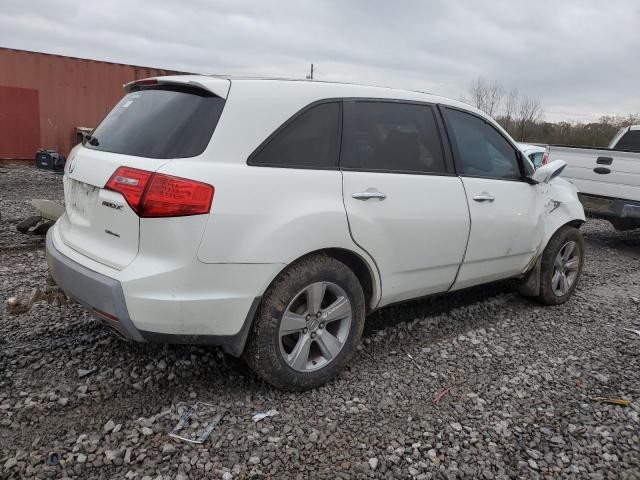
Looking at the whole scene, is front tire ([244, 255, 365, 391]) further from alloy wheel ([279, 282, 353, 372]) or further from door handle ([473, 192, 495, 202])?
door handle ([473, 192, 495, 202])

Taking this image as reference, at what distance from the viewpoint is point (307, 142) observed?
292cm

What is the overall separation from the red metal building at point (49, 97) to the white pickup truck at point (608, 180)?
39.3 ft

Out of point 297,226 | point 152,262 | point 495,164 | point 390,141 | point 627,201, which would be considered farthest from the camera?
point 627,201

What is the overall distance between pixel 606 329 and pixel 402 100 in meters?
2.59

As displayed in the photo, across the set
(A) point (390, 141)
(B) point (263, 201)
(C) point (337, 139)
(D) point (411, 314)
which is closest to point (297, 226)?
(B) point (263, 201)

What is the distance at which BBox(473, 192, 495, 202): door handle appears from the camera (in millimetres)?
3706

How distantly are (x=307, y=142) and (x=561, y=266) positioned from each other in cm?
302

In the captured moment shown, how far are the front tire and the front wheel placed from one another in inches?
88.8

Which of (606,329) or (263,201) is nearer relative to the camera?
(263,201)

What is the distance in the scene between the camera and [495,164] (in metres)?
4.07

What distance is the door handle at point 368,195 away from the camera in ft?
9.86

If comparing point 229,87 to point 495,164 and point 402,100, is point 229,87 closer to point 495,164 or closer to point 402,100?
point 402,100

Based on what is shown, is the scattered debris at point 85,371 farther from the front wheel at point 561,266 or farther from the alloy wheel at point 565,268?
the alloy wheel at point 565,268

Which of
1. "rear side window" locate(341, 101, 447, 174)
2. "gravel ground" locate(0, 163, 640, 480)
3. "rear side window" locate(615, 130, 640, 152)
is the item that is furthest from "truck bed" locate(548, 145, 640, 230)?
"rear side window" locate(341, 101, 447, 174)
